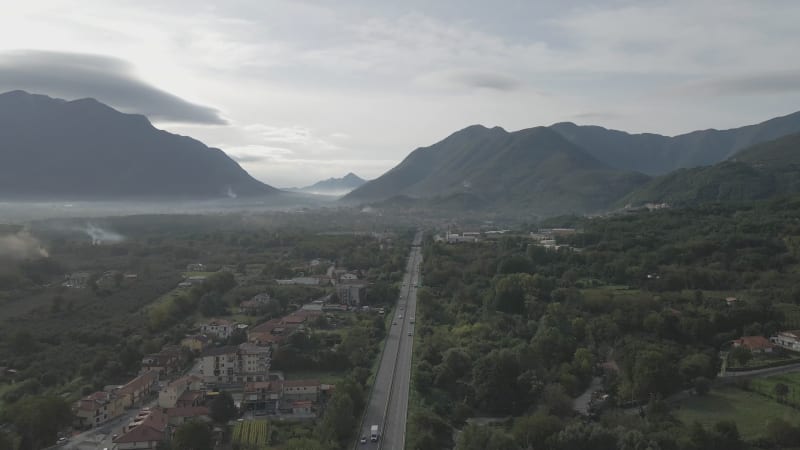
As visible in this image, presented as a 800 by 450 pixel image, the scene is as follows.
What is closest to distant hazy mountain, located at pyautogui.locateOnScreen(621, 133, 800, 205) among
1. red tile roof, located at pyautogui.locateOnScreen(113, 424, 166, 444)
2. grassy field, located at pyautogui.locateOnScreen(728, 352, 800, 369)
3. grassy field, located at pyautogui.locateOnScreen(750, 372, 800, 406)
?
grassy field, located at pyautogui.locateOnScreen(728, 352, 800, 369)

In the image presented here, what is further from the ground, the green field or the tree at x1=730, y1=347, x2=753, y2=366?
the tree at x1=730, y1=347, x2=753, y2=366

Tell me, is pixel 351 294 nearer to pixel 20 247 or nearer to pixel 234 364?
pixel 234 364

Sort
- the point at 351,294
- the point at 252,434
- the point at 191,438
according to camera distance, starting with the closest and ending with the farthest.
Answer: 1. the point at 191,438
2. the point at 252,434
3. the point at 351,294

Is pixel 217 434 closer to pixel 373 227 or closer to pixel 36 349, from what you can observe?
pixel 36 349

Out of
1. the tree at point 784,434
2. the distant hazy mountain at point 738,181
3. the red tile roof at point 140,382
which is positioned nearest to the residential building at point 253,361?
the red tile roof at point 140,382

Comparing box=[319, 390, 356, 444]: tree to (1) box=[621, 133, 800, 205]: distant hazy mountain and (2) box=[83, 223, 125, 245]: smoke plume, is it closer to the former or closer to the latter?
(2) box=[83, 223, 125, 245]: smoke plume

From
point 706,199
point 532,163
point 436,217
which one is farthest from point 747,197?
point 532,163

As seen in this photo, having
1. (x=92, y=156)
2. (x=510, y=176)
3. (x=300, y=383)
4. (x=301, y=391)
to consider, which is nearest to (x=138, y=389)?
(x=300, y=383)
